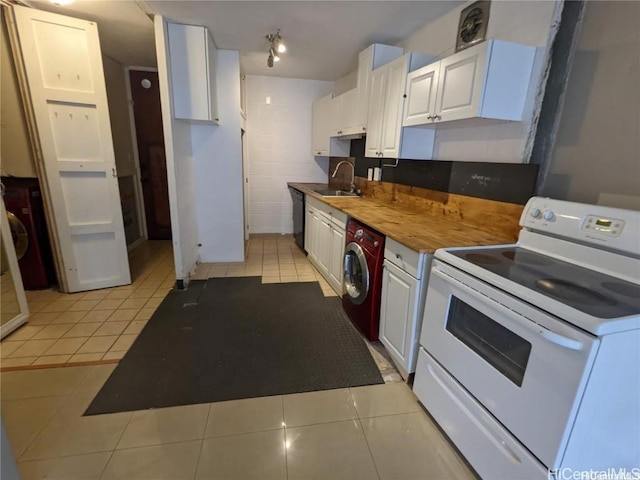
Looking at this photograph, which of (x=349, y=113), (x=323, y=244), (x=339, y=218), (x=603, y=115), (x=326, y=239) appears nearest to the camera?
(x=603, y=115)

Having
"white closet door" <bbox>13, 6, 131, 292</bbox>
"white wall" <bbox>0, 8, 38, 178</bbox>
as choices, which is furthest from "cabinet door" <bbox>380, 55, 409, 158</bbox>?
"white wall" <bbox>0, 8, 38, 178</bbox>

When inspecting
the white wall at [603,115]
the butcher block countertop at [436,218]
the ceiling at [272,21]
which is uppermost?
the ceiling at [272,21]

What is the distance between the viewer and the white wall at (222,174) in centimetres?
333

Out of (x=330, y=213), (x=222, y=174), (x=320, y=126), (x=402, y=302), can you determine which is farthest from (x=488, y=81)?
(x=320, y=126)

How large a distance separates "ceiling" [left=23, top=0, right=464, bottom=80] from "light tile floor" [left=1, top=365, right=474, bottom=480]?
8.83 ft

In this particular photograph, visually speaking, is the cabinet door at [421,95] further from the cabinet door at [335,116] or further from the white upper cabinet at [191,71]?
the white upper cabinet at [191,71]

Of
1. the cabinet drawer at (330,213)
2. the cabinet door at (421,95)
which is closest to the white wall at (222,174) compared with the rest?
the cabinet drawer at (330,213)

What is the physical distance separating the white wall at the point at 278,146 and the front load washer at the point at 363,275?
264 centimetres

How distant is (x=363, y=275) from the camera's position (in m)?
2.18

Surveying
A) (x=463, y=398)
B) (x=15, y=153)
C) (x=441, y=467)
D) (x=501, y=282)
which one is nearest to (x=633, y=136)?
(x=501, y=282)

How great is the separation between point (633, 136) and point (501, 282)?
0.93m

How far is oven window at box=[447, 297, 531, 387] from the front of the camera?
1.09 m

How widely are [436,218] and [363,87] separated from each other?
1.58 metres

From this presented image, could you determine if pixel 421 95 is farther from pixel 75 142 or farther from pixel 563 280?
pixel 75 142
